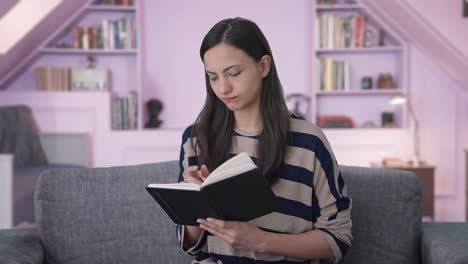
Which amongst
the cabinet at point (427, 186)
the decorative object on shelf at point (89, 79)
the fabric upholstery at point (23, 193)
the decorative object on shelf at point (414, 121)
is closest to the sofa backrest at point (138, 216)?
the fabric upholstery at point (23, 193)

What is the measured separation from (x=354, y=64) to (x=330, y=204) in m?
3.61

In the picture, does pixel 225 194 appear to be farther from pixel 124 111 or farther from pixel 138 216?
pixel 124 111

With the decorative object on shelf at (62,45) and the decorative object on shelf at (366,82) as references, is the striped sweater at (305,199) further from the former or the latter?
the decorative object on shelf at (62,45)

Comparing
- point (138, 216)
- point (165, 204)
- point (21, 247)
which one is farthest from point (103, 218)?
point (165, 204)

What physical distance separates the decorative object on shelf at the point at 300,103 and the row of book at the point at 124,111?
129 cm

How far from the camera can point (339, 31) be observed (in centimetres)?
465

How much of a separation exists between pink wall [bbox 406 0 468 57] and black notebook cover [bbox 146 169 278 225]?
306cm

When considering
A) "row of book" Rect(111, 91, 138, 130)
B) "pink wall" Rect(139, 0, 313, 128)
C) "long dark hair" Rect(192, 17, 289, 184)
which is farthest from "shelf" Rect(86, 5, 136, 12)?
"long dark hair" Rect(192, 17, 289, 184)

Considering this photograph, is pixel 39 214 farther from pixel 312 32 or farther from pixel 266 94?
pixel 312 32

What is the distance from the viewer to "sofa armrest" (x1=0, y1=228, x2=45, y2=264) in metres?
1.44

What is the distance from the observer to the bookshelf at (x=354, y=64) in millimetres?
4652

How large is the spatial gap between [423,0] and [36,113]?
303cm

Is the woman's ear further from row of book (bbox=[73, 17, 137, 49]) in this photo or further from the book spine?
row of book (bbox=[73, 17, 137, 49])

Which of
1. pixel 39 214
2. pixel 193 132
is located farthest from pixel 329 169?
pixel 39 214
